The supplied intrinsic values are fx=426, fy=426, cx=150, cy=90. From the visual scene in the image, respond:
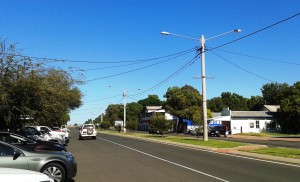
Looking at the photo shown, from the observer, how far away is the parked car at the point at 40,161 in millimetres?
10695

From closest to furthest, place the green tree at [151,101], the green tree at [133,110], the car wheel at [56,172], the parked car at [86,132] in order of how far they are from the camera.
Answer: the car wheel at [56,172], the parked car at [86,132], the green tree at [133,110], the green tree at [151,101]

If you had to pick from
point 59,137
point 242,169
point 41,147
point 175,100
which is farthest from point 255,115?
point 41,147

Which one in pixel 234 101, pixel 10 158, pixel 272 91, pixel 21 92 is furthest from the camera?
pixel 234 101

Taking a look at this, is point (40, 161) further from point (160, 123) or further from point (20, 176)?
point (160, 123)

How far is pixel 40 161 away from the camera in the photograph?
1130cm

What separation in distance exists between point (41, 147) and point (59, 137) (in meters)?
19.9

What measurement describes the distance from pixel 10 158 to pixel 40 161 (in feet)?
2.83

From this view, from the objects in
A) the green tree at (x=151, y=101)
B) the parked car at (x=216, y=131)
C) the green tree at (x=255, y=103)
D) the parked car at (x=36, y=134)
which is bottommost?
the parked car at (x=36, y=134)

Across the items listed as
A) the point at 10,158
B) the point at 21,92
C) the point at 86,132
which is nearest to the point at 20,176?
the point at 10,158

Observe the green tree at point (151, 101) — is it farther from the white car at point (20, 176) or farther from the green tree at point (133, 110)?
the white car at point (20, 176)

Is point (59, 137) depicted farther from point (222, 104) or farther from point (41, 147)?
point (222, 104)

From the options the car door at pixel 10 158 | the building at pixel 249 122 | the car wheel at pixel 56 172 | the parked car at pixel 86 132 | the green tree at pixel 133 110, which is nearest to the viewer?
the car door at pixel 10 158

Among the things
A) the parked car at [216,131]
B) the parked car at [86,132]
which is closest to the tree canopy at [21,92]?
the parked car at [86,132]

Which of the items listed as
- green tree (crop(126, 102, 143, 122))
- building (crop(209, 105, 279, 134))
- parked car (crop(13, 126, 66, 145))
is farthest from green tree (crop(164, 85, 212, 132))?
green tree (crop(126, 102, 143, 122))
